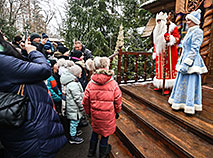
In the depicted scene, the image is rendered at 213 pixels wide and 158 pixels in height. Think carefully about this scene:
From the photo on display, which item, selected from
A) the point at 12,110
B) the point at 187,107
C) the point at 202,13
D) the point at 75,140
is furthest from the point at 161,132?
the point at 202,13

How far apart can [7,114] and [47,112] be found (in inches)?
13.0

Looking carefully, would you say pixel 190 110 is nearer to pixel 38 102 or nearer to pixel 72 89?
pixel 72 89

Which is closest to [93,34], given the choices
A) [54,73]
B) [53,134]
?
[54,73]

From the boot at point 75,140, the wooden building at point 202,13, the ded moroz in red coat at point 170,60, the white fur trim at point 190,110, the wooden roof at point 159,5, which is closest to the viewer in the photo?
the white fur trim at point 190,110

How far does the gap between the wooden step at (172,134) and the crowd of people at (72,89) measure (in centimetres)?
40

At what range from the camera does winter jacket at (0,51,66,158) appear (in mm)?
1049

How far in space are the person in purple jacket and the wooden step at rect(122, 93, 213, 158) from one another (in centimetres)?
160

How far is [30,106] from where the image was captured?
116 cm

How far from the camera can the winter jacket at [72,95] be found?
227cm

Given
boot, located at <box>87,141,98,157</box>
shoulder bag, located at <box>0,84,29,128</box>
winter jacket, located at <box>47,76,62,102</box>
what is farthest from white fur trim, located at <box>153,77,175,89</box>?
shoulder bag, located at <box>0,84,29,128</box>

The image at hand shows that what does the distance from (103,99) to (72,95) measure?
0.74 m

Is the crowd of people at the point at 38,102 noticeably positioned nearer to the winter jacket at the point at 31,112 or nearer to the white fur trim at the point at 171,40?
the winter jacket at the point at 31,112

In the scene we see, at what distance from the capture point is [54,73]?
2951mm

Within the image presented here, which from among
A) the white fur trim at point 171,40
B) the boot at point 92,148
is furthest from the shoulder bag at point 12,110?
the white fur trim at point 171,40
